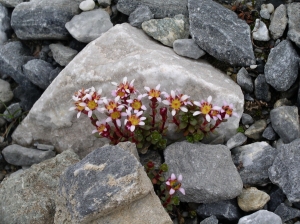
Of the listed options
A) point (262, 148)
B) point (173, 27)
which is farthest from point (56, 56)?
point (262, 148)

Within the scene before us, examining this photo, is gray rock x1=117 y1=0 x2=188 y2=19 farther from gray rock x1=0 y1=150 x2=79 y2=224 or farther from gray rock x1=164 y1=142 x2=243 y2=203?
gray rock x1=0 y1=150 x2=79 y2=224

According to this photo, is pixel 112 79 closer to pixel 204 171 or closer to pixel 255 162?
pixel 204 171

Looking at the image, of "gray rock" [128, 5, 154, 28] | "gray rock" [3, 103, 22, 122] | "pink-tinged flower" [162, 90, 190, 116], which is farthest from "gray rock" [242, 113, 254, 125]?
"gray rock" [3, 103, 22, 122]

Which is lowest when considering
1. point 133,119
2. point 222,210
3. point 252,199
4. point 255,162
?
point 222,210

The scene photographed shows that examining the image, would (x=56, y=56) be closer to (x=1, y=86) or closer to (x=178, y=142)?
(x=1, y=86)

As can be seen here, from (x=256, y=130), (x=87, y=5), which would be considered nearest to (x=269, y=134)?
(x=256, y=130)

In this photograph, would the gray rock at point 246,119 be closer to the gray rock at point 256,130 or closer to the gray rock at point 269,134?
the gray rock at point 256,130

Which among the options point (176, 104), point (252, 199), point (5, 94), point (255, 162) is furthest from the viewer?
point (5, 94)
